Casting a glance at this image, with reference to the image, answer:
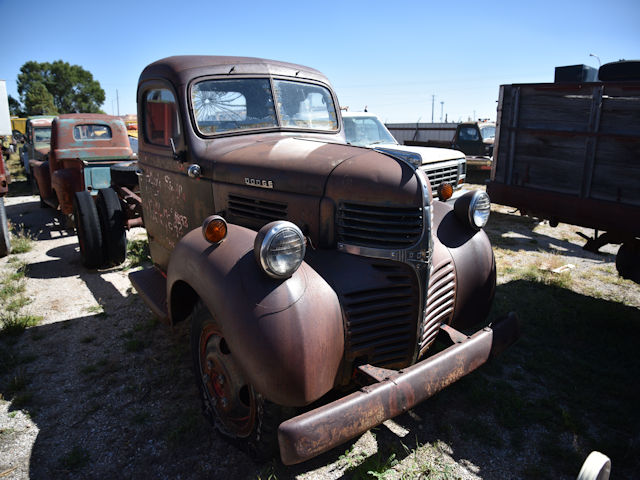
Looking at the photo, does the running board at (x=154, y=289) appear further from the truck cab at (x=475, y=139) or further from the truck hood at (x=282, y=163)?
the truck cab at (x=475, y=139)

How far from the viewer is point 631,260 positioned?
4.03 m

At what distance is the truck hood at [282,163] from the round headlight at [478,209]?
83 cm

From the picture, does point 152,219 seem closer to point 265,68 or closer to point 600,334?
point 265,68

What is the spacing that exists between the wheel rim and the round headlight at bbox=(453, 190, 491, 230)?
1796mm

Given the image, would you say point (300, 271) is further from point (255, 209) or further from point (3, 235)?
point (3, 235)

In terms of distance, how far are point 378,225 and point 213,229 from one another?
91 centimetres

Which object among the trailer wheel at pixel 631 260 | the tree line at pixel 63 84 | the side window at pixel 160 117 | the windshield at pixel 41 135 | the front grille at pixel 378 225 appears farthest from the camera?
the tree line at pixel 63 84

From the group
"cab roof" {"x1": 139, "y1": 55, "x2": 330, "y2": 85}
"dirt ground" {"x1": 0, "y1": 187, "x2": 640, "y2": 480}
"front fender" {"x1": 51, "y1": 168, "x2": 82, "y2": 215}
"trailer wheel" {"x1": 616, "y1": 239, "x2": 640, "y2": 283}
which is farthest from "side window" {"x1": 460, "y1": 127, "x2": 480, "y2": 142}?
"cab roof" {"x1": 139, "y1": 55, "x2": 330, "y2": 85}

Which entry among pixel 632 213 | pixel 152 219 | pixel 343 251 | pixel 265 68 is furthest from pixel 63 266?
pixel 632 213

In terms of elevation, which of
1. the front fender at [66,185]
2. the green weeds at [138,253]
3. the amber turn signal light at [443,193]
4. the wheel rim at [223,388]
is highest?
the amber turn signal light at [443,193]

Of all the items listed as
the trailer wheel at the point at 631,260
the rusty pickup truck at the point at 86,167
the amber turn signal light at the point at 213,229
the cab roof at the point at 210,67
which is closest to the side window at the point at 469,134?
the rusty pickup truck at the point at 86,167

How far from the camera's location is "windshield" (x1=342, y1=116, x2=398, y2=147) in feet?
27.7

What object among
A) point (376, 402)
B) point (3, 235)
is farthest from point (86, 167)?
point (376, 402)

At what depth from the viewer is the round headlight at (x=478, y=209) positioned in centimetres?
299
